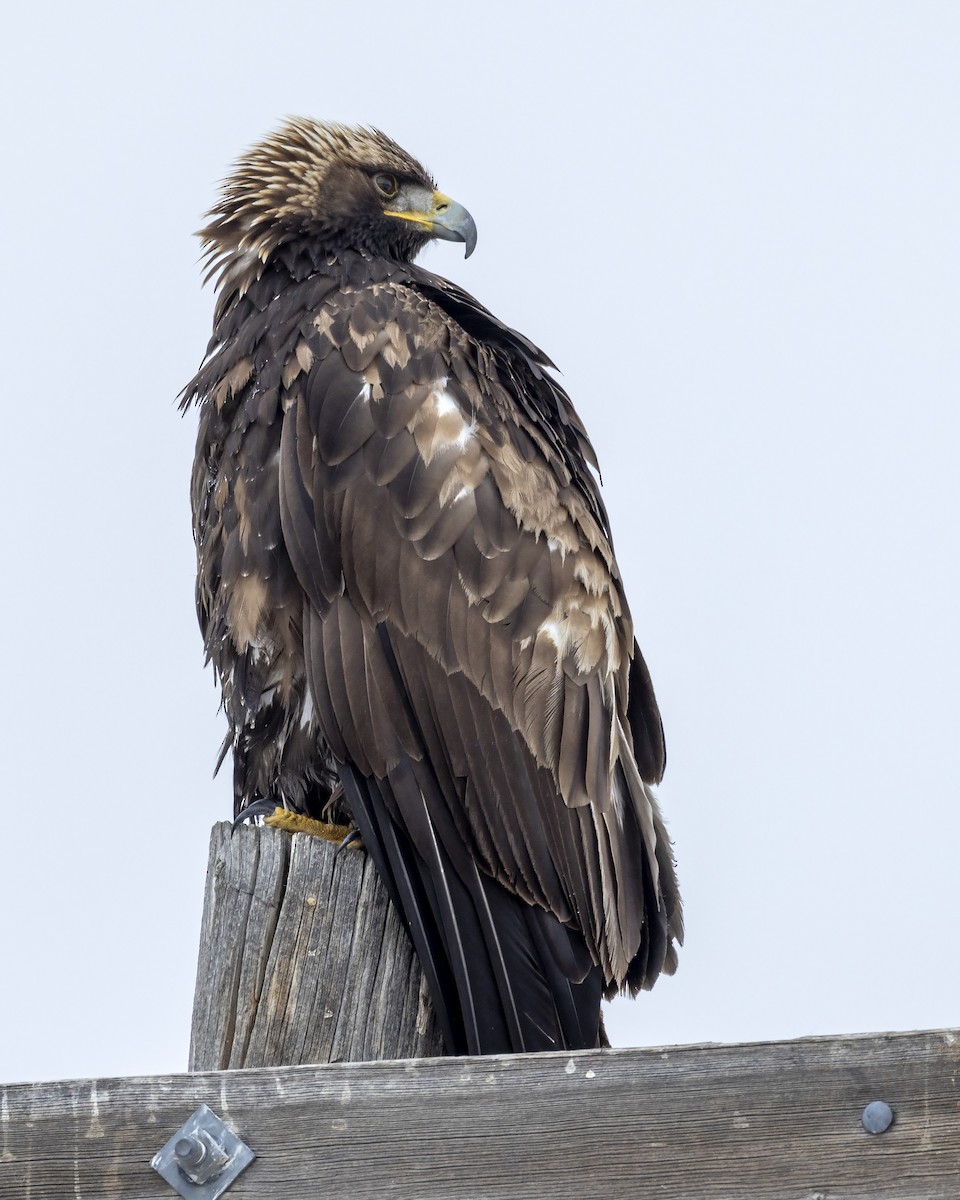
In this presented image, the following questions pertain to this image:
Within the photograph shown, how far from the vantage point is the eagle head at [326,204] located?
4.95 meters

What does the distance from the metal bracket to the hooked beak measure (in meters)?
3.91

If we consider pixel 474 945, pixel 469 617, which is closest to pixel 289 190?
pixel 469 617

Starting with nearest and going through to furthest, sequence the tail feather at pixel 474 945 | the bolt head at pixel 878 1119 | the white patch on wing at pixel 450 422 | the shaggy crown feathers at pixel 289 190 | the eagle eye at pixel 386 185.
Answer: the bolt head at pixel 878 1119
the tail feather at pixel 474 945
the white patch on wing at pixel 450 422
the shaggy crown feathers at pixel 289 190
the eagle eye at pixel 386 185

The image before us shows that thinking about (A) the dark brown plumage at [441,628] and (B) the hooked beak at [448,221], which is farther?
(B) the hooked beak at [448,221]

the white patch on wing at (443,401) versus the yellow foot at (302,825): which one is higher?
the white patch on wing at (443,401)

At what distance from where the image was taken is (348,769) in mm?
3736

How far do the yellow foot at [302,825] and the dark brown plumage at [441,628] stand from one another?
107mm

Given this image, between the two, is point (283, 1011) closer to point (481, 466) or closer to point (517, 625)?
point (517, 625)

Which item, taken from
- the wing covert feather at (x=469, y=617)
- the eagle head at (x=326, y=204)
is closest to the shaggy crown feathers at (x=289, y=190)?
the eagle head at (x=326, y=204)

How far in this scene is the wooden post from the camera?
9.86ft

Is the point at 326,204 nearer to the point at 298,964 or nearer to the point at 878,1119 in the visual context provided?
the point at 298,964

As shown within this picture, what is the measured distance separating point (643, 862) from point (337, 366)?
5.38 ft

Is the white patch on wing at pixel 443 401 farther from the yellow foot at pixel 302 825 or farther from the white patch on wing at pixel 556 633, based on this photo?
the yellow foot at pixel 302 825

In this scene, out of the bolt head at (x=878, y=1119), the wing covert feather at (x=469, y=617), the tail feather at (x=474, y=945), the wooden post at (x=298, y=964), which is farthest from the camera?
the wing covert feather at (x=469, y=617)
